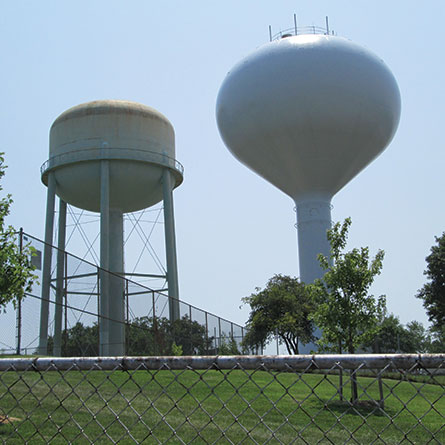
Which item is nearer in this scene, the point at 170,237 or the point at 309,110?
the point at 309,110

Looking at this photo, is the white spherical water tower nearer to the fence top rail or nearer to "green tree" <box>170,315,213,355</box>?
"green tree" <box>170,315,213,355</box>

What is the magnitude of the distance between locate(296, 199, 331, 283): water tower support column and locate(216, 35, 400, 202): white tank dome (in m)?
1.39

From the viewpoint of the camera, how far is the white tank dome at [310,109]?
2645cm

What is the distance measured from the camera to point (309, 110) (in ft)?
86.4

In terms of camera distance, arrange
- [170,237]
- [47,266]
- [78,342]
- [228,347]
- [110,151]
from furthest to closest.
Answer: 1. [170,237]
2. [228,347]
3. [110,151]
4. [47,266]
5. [78,342]

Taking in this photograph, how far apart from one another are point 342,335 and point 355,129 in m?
16.1

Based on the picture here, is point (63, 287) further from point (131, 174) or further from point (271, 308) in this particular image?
point (271, 308)

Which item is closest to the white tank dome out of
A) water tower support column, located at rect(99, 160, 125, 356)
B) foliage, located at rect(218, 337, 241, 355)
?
water tower support column, located at rect(99, 160, 125, 356)

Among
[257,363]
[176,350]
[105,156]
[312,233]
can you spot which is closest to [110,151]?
[105,156]

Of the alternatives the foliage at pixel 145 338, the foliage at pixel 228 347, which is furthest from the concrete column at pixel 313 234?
the foliage at pixel 145 338

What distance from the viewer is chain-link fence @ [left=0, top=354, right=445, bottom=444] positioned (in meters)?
2.68

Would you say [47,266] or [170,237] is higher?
[170,237]

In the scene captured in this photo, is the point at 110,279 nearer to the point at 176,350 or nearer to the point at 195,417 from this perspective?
the point at 176,350

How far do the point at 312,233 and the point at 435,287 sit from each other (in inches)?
311
